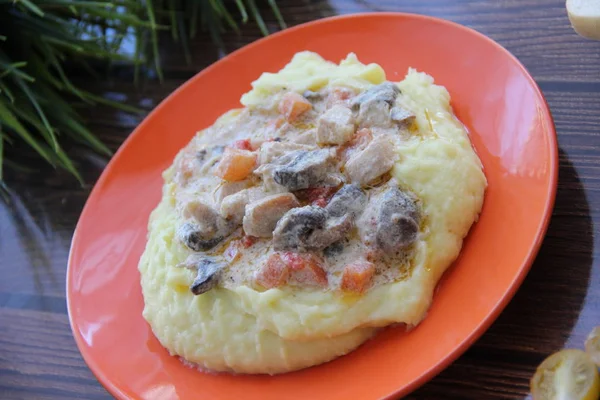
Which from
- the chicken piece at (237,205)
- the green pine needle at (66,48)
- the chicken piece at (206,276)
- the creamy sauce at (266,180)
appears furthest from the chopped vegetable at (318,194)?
the green pine needle at (66,48)

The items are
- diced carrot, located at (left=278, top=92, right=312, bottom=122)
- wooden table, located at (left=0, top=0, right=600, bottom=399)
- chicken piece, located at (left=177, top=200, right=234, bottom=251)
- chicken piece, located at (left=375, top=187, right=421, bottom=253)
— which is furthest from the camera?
diced carrot, located at (left=278, top=92, right=312, bottom=122)

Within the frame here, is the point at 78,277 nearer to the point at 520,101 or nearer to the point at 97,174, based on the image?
the point at 97,174

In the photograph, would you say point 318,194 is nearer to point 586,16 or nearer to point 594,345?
point 594,345

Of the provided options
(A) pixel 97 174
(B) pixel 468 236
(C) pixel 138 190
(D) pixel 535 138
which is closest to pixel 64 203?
(A) pixel 97 174

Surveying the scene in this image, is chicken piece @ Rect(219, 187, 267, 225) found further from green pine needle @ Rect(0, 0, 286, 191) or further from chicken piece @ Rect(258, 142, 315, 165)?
green pine needle @ Rect(0, 0, 286, 191)

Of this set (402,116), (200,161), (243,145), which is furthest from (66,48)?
(402,116)

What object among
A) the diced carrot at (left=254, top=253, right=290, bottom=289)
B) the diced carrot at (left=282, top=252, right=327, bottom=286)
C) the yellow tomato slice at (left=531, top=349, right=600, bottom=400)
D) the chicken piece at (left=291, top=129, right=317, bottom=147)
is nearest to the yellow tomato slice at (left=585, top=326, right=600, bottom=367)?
the yellow tomato slice at (left=531, top=349, right=600, bottom=400)

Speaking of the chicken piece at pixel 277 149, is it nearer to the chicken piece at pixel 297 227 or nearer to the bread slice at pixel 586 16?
the chicken piece at pixel 297 227
